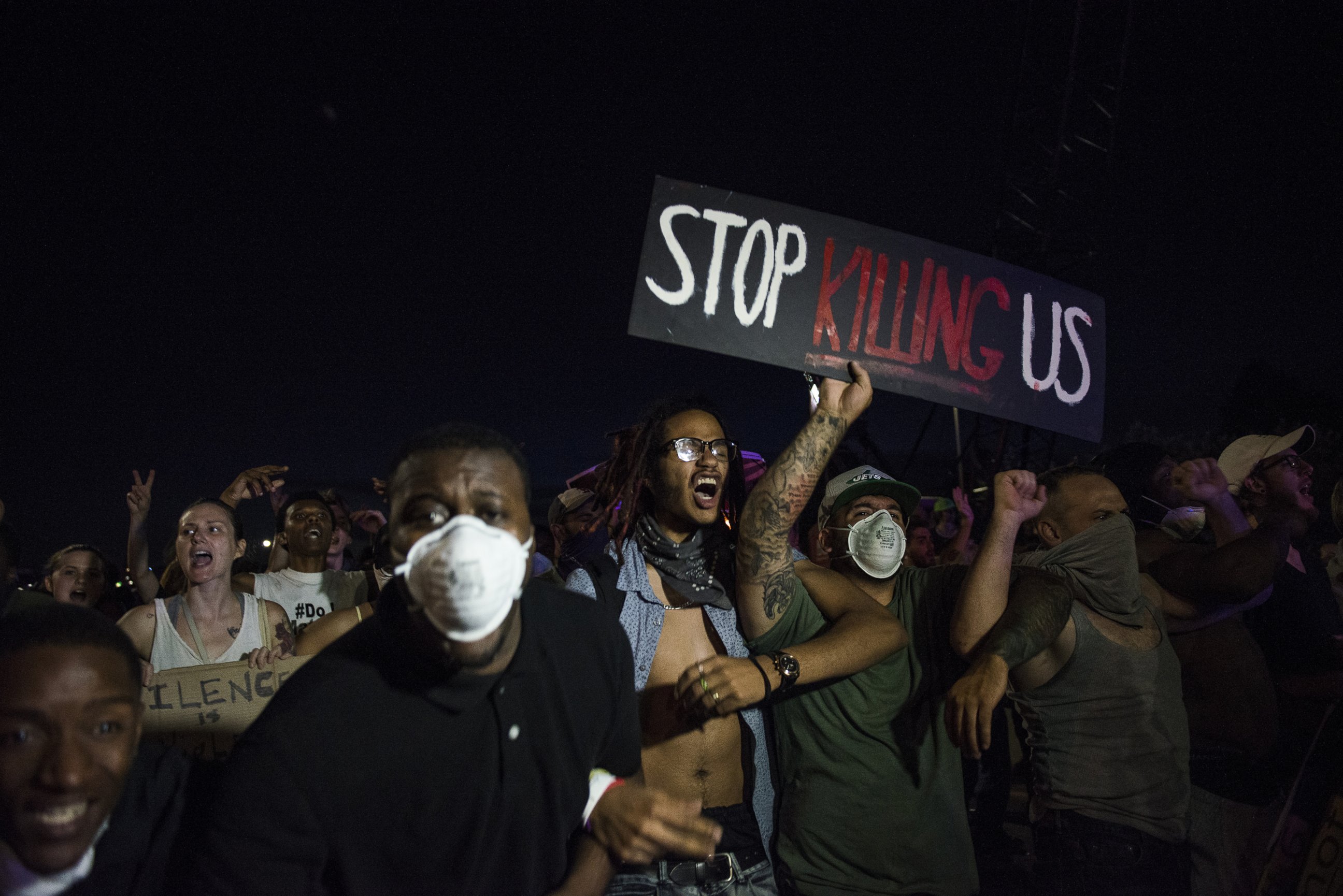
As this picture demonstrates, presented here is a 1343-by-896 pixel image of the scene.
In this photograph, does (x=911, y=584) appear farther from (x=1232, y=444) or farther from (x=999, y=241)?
(x=999, y=241)

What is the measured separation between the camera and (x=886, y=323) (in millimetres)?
3396

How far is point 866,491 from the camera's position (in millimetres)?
3537

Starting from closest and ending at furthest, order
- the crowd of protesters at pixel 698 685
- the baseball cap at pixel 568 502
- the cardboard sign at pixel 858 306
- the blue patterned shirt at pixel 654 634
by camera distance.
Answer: the crowd of protesters at pixel 698 685 < the blue patterned shirt at pixel 654 634 < the cardboard sign at pixel 858 306 < the baseball cap at pixel 568 502

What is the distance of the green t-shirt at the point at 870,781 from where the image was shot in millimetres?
2709

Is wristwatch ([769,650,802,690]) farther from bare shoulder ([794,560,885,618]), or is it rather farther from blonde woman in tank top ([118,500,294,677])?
blonde woman in tank top ([118,500,294,677])

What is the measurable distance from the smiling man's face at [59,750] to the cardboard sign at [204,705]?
1.48m

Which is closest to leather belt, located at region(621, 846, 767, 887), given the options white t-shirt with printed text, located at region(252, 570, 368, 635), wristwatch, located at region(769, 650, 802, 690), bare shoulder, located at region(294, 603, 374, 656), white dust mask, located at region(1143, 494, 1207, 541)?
wristwatch, located at region(769, 650, 802, 690)

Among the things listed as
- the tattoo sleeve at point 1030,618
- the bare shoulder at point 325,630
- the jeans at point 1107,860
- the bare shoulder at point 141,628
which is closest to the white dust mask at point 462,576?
the tattoo sleeve at point 1030,618

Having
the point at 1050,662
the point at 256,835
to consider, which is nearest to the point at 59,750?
the point at 256,835

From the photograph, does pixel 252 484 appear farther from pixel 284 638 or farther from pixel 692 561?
pixel 692 561

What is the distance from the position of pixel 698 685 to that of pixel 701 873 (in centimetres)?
69

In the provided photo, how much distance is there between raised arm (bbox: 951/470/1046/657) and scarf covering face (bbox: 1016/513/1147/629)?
0.87ft

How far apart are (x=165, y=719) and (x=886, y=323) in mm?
3314

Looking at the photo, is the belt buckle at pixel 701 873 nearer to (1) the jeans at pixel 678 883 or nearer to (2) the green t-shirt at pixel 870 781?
(1) the jeans at pixel 678 883
